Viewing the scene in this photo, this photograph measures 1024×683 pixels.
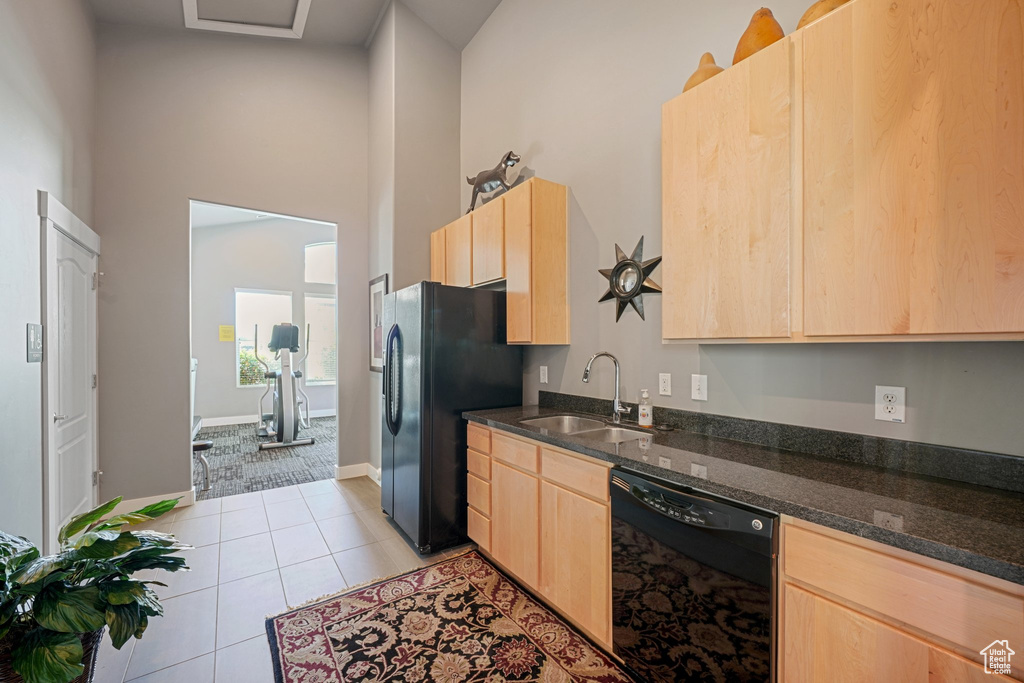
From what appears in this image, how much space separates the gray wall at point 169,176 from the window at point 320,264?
3982mm

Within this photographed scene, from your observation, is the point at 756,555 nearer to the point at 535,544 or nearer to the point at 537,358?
the point at 535,544

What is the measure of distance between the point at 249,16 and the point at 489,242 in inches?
118

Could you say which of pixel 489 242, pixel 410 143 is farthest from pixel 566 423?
pixel 410 143

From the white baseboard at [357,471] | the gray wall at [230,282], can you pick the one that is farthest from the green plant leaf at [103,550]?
the gray wall at [230,282]

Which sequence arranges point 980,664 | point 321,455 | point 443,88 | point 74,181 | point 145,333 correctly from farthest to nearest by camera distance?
point 321,455
point 443,88
point 145,333
point 74,181
point 980,664

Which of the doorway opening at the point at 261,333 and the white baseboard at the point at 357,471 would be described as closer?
the white baseboard at the point at 357,471

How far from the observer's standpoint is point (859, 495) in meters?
1.21

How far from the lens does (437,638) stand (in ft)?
6.43

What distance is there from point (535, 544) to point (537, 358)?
4.33 feet

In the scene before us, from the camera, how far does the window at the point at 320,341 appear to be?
796 centimetres

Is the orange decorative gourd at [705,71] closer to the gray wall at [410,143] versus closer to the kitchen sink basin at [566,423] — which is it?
the kitchen sink basin at [566,423]

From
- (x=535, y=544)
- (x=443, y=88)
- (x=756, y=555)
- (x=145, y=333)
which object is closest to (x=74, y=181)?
(x=145, y=333)

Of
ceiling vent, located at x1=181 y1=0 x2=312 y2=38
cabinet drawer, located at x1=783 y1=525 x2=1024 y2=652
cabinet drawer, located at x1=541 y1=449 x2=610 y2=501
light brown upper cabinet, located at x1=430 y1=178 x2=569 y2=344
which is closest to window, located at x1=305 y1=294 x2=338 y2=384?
ceiling vent, located at x1=181 y1=0 x2=312 y2=38

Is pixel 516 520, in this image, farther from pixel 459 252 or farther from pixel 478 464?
pixel 459 252
